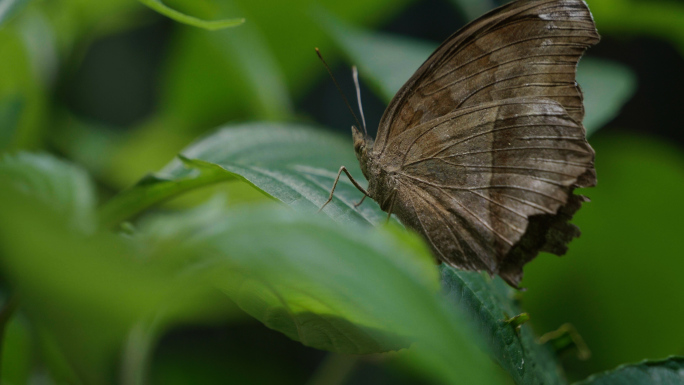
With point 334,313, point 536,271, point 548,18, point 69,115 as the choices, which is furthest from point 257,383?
point 548,18

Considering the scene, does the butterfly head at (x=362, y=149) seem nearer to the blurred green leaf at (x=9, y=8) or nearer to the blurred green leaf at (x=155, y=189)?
the blurred green leaf at (x=155, y=189)

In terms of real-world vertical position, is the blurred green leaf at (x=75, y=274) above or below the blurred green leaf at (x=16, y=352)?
above

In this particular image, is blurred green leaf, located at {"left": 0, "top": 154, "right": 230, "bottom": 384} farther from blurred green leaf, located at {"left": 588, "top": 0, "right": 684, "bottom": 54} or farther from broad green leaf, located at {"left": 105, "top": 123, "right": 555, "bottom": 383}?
blurred green leaf, located at {"left": 588, "top": 0, "right": 684, "bottom": 54}

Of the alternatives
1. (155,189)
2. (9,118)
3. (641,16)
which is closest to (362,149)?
(155,189)

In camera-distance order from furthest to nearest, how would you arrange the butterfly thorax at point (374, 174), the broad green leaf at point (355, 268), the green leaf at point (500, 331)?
1. the butterfly thorax at point (374, 174)
2. the green leaf at point (500, 331)
3. the broad green leaf at point (355, 268)

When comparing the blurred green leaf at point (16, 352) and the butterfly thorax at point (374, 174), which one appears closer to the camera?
the blurred green leaf at point (16, 352)

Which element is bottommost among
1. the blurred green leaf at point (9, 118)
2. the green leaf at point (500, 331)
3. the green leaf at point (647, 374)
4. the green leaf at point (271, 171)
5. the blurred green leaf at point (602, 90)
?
the green leaf at point (647, 374)

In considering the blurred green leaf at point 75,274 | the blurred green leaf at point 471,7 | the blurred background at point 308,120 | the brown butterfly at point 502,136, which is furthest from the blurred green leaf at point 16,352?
the blurred green leaf at point 471,7

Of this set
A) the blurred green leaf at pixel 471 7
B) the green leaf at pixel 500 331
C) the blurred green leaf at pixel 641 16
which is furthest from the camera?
the blurred green leaf at pixel 471 7

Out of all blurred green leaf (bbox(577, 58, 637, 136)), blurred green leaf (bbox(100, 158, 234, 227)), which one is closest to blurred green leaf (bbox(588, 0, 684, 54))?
blurred green leaf (bbox(577, 58, 637, 136))
